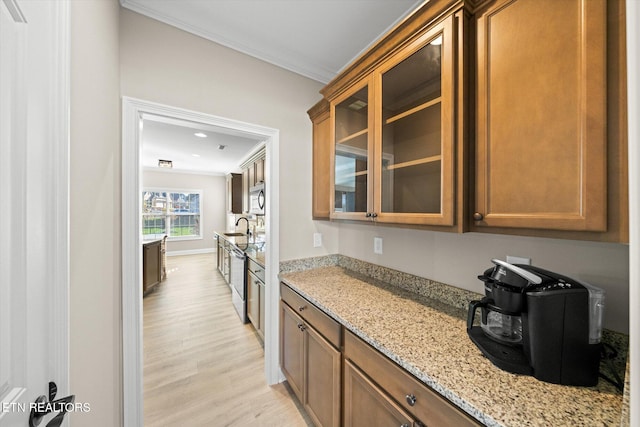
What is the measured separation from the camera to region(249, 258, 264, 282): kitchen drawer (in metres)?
2.34

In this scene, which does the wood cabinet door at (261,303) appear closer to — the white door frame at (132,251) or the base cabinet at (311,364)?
the base cabinet at (311,364)

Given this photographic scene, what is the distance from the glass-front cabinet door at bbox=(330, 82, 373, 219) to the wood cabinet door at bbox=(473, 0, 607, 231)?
615 millimetres

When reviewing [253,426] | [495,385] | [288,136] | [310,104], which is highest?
[310,104]

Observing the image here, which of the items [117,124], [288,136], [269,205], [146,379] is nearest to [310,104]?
[288,136]

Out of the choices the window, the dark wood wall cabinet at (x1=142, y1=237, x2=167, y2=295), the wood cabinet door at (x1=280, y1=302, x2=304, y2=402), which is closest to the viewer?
the wood cabinet door at (x1=280, y1=302, x2=304, y2=402)

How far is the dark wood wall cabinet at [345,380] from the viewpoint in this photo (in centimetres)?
81

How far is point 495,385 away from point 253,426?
5.22 ft

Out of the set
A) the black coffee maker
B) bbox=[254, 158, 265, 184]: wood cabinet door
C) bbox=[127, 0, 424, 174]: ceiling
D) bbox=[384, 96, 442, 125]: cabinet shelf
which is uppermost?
bbox=[127, 0, 424, 174]: ceiling

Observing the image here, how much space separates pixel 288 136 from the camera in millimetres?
1955

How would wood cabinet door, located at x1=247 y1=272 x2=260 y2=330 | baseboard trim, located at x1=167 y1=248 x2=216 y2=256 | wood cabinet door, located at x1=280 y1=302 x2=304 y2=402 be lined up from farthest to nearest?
baseboard trim, located at x1=167 y1=248 x2=216 y2=256, wood cabinet door, located at x1=247 y1=272 x2=260 y2=330, wood cabinet door, located at x1=280 y1=302 x2=304 y2=402

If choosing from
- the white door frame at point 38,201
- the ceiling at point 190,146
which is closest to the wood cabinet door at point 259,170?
the ceiling at point 190,146

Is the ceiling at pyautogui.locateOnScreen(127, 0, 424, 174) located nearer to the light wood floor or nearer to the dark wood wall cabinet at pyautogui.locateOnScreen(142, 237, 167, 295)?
the light wood floor

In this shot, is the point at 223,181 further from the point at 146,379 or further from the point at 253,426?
the point at 253,426

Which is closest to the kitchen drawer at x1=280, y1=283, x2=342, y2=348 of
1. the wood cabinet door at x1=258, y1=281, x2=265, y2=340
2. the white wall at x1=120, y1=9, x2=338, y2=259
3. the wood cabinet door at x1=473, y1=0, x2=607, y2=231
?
the white wall at x1=120, y1=9, x2=338, y2=259
